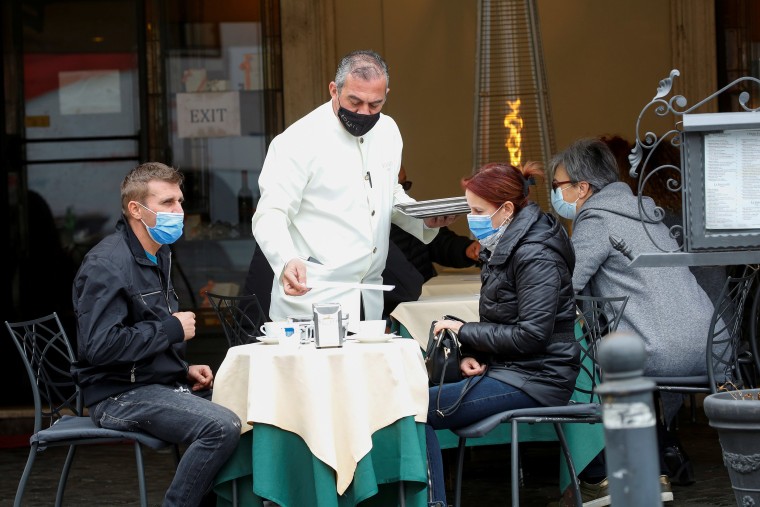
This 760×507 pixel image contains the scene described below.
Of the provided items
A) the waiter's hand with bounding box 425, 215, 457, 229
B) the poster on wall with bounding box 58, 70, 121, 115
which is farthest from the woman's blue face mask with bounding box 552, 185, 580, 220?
the poster on wall with bounding box 58, 70, 121, 115

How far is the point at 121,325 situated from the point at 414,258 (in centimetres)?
252

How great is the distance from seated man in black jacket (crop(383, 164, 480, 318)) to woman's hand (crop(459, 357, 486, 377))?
4.15 ft

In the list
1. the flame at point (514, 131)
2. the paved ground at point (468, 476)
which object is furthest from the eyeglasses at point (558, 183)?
the flame at point (514, 131)

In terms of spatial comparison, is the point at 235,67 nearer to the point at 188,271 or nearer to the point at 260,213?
the point at 188,271

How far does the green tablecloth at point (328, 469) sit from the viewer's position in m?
4.17

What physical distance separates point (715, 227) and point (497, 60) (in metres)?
4.23

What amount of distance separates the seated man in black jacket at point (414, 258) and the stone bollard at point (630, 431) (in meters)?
3.20

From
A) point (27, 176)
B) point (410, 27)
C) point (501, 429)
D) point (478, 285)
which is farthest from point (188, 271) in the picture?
point (501, 429)

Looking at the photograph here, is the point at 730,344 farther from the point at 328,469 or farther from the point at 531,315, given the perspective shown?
the point at 328,469

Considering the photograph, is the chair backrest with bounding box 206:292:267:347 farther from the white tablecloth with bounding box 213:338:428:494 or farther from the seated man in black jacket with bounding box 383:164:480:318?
the white tablecloth with bounding box 213:338:428:494

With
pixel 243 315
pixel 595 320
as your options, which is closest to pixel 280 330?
pixel 243 315

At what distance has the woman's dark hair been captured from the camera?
15.7 ft

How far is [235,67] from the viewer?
8.84 meters

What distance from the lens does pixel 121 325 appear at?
4.52m
